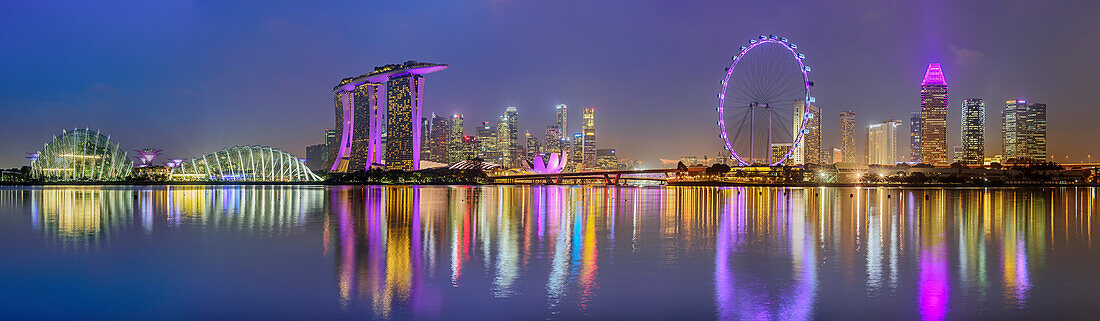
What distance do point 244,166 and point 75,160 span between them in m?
34.7

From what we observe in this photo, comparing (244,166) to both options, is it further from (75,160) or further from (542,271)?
(542,271)

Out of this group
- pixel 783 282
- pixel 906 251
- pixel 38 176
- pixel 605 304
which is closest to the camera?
pixel 605 304

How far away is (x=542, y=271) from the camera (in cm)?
1808

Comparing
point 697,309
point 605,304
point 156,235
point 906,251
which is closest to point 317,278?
point 605,304

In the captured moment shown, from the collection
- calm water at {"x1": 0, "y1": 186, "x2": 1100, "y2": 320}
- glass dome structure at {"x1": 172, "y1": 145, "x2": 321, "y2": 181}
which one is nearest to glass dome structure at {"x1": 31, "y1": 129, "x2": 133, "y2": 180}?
glass dome structure at {"x1": 172, "y1": 145, "x2": 321, "y2": 181}

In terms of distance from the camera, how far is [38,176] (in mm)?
164500

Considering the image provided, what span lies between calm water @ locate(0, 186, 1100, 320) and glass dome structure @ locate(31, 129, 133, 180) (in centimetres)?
15521

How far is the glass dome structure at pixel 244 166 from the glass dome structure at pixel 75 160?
15.2 m

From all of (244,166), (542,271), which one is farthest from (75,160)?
(542,271)

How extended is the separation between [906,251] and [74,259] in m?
24.3

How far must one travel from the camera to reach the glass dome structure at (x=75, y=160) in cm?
16475

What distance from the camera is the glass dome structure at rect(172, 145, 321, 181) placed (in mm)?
180250

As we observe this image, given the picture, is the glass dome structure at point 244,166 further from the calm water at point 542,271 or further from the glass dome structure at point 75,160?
the calm water at point 542,271

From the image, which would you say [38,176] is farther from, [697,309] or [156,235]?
[697,309]
